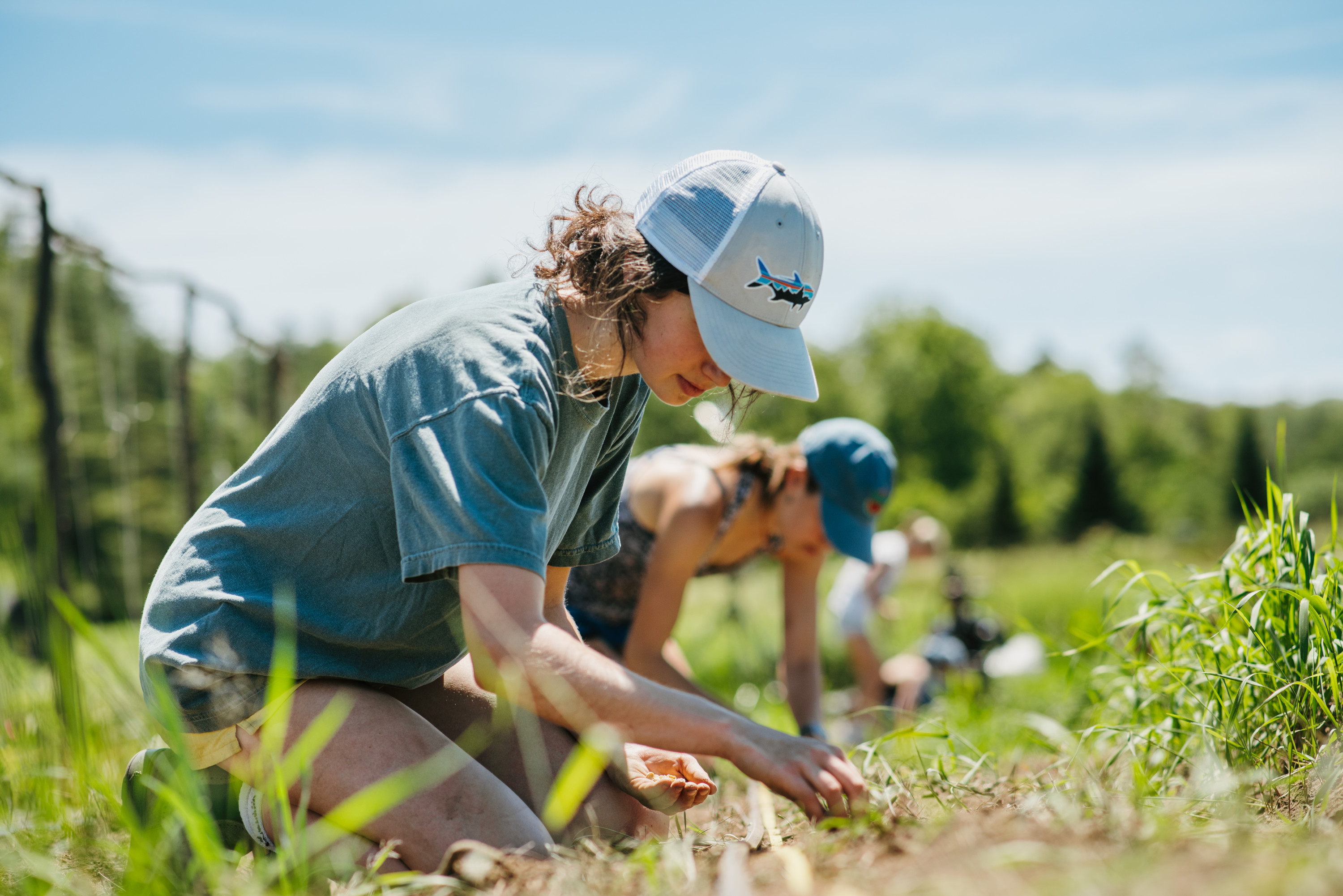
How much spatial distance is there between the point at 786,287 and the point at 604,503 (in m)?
0.67

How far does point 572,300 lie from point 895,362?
3955 centimetres

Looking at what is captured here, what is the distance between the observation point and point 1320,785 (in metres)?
1.57

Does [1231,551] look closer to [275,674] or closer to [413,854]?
[413,854]

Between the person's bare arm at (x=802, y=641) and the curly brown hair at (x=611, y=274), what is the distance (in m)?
1.84

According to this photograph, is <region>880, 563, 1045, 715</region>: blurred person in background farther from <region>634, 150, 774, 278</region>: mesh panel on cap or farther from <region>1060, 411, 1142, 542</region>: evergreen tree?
<region>1060, 411, 1142, 542</region>: evergreen tree

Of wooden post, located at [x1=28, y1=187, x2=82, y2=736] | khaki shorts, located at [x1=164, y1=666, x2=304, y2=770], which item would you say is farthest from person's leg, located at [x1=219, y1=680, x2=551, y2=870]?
wooden post, located at [x1=28, y1=187, x2=82, y2=736]

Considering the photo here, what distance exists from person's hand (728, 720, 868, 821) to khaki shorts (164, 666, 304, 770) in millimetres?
772

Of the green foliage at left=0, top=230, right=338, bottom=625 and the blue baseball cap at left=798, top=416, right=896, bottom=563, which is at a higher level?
the blue baseball cap at left=798, top=416, right=896, bottom=563

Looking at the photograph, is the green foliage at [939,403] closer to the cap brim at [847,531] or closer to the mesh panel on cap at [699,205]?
the cap brim at [847,531]

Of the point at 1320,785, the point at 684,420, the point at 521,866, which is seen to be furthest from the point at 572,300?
the point at 684,420

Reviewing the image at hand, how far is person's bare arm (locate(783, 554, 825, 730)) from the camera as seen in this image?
337cm

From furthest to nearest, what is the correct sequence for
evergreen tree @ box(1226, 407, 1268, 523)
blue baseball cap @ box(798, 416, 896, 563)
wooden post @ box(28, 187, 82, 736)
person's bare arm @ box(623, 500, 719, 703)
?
evergreen tree @ box(1226, 407, 1268, 523) → wooden post @ box(28, 187, 82, 736) → blue baseball cap @ box(798, 416, 896, 563) → person's bare arm @ box(623, 500, 719, 703)

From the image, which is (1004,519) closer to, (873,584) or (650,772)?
(873,584)

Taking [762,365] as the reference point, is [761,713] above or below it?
below
